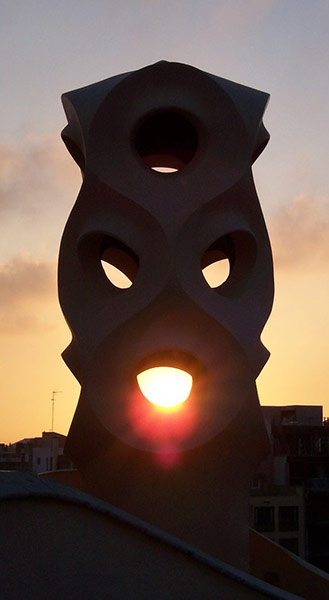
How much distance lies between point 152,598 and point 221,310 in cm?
676

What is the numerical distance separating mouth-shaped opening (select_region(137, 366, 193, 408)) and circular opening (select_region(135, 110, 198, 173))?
4.29 metres

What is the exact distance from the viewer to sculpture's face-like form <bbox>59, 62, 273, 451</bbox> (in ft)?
48.6

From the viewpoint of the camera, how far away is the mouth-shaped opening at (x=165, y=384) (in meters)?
15.4

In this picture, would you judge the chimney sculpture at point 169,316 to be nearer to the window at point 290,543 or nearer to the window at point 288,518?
the window at point 288,518

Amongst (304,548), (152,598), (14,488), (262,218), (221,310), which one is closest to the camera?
(14,488)

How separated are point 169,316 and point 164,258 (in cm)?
107

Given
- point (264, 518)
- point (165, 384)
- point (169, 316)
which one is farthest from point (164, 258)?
point (264, 518)

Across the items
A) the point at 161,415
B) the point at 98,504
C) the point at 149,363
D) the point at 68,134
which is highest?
the point at 68,134

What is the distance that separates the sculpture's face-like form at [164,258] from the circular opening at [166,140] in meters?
0.15

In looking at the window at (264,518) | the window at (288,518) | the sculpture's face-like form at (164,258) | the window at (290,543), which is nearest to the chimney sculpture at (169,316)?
the sculpture's face-like form at (164,258)

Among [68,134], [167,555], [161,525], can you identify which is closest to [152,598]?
[167,555]

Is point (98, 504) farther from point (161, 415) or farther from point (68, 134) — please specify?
point (68, 134)

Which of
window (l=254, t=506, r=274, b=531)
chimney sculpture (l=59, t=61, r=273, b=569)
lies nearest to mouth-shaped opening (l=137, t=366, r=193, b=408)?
chimney sculpture (l=59, t=61, r=273, b=569)

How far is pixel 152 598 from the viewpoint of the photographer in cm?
905
